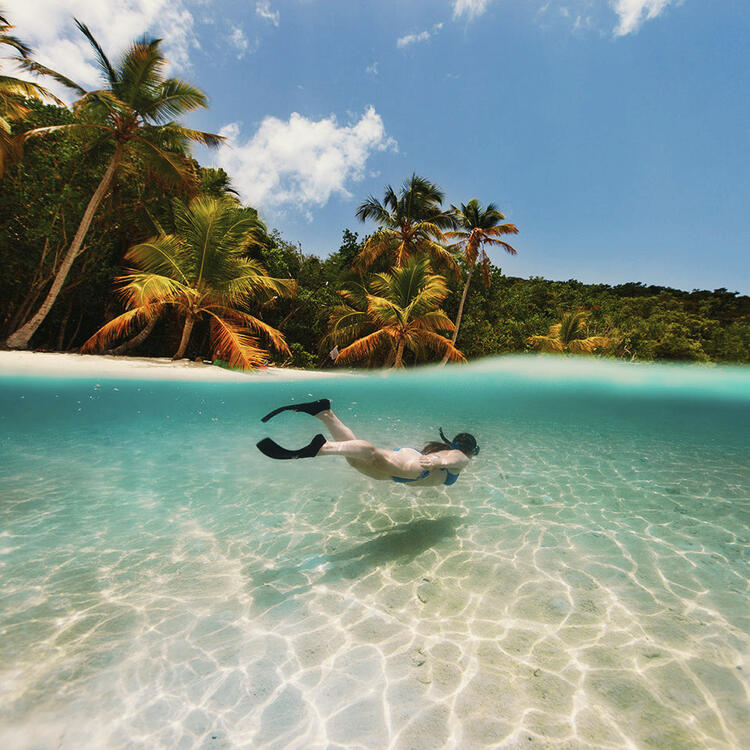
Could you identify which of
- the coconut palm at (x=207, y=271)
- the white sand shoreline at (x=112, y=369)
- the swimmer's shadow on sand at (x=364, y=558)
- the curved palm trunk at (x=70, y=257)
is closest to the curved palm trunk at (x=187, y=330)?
the coconut palm at (x=207, y=271)

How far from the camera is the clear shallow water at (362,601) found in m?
2.06

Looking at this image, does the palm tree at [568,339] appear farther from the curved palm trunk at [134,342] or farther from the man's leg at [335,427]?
the man's leg at [335,427]

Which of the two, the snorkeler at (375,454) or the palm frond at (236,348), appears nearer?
the snorkeler at (375,454)

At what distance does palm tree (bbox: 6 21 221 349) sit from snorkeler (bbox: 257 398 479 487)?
1270cm

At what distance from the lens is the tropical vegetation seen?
12219mm

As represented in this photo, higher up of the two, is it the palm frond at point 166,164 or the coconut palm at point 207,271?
the palm frond at point 166,164

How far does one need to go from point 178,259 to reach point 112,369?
4.46 metres

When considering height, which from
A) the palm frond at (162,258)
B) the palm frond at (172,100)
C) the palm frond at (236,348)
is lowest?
the palm frond at (236,348)

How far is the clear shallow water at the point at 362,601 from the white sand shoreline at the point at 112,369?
507cm

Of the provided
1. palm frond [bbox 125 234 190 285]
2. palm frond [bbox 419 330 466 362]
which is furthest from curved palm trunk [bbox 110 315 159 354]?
palm frond [bbox 419 330 466 362]

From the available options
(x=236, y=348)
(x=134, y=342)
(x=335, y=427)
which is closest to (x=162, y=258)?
(x=236, y=348)

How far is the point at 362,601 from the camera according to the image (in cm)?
296

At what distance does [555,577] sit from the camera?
3.30 m

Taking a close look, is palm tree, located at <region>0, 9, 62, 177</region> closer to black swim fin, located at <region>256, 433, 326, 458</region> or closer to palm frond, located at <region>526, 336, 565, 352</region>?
black swim fin, located at <region>256, 433, 326, 458</region>
